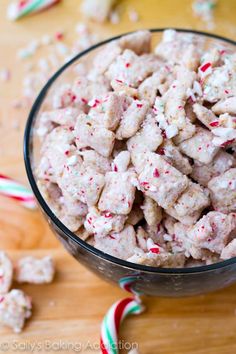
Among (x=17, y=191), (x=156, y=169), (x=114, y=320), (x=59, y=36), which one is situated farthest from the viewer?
(x=59, y=36)

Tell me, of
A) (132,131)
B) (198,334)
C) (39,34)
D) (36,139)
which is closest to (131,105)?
(132,131)

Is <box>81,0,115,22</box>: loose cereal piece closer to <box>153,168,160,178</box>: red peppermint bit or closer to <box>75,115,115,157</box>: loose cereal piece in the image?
<box>75,115,115,157</box>: loose cereal piece

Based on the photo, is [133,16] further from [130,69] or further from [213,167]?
[213,167]

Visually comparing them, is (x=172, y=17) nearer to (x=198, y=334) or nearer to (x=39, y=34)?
(x=39, y=34)

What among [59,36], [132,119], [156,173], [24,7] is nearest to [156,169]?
[156,173]

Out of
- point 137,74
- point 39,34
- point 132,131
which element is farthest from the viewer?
point 39,34

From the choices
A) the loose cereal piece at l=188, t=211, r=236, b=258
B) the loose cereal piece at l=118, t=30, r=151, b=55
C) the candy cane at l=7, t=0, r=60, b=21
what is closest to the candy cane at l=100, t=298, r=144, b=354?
the loose cereal piece at l=188, t=211, r=236, b=258
